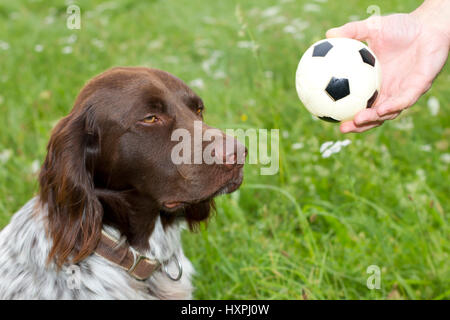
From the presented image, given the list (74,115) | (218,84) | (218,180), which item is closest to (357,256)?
(218,180)

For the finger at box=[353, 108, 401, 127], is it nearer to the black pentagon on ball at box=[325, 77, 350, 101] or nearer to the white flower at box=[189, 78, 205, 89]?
the black pentagon on ball at box=[325, 77, 350, 101]

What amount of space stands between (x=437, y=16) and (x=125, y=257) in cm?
195

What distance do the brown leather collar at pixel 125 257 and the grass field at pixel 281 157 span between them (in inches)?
22.7

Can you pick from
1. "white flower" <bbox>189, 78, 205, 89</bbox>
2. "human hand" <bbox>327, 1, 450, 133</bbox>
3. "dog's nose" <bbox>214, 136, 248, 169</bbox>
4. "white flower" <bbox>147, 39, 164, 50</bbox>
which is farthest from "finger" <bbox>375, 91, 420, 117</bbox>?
"white flower" <bbox>147, 39, 164, 50</bbox>

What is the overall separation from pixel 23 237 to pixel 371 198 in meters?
2.22

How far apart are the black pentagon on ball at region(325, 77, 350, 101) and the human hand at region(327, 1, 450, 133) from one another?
14cm

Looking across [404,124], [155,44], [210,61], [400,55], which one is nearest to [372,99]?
[400,55]

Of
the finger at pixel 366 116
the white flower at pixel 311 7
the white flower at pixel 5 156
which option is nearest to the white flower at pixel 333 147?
the finger at pixel 366 116

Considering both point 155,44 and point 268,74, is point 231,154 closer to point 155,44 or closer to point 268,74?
point 268,74

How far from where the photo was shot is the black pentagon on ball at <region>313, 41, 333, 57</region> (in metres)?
2.41

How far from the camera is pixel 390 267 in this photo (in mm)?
3029

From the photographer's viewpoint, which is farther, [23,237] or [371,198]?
[371,198]

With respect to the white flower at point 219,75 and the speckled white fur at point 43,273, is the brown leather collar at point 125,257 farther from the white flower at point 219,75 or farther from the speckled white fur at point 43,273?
the white flower at point 219,75

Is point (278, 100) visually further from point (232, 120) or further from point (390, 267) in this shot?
point (390, 267)
